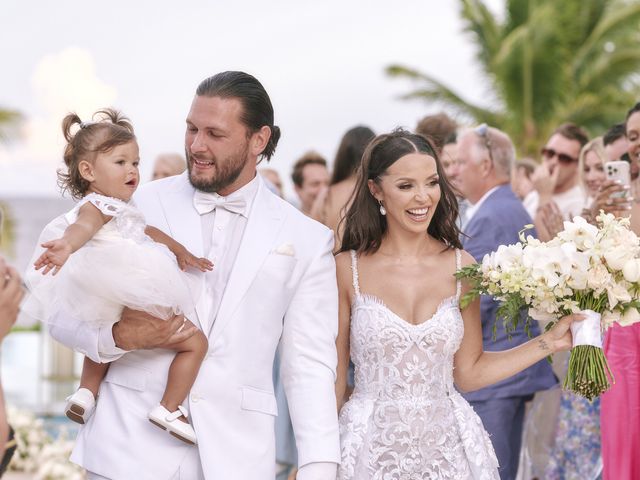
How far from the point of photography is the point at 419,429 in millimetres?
4762

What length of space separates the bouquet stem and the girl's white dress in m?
1.59

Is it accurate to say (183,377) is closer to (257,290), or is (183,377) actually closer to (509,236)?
(257,290)

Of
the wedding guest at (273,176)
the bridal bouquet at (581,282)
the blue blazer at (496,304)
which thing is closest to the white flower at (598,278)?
the bridal bouquet at (581,282)

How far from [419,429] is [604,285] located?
0.98m

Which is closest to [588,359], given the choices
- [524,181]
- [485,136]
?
[485,136]

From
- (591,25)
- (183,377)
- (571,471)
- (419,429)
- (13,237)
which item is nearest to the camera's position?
(183,377)

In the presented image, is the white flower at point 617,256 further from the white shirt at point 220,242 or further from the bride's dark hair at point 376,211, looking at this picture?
the white shirt at point 220,242

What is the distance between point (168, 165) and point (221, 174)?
12.1 ft

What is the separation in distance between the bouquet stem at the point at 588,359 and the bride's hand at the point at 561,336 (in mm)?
35

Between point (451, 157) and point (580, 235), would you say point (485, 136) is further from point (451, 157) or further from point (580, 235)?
point (580, 235)

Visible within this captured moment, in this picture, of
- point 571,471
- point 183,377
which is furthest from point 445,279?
point 571,471

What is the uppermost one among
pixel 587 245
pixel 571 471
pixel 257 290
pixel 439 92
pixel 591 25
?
pixel 591 25

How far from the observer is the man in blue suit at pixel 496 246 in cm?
644

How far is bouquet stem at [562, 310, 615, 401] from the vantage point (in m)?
4.58
